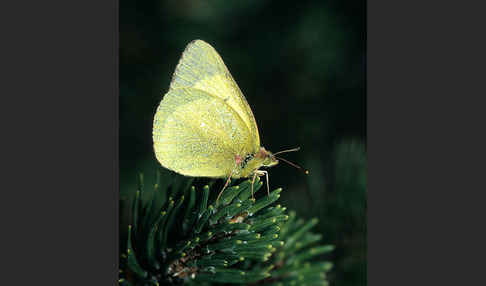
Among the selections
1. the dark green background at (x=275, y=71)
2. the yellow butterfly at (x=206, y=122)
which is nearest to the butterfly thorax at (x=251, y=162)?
the yellow butterfly at (x=206, y=122)

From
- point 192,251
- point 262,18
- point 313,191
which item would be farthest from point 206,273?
point 262,18

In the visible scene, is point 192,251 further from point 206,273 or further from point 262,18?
point 262,18

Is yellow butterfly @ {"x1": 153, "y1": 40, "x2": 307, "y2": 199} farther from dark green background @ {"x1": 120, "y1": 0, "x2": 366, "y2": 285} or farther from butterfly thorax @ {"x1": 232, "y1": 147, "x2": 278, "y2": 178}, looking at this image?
dark green background @ {"x1": 120, "y1": 0, "x2": 366, "y2": 285}

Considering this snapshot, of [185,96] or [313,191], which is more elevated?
[185,96]

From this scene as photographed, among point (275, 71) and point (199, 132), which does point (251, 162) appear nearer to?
point (199, 132)

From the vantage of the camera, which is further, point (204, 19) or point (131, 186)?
point (204, 19)

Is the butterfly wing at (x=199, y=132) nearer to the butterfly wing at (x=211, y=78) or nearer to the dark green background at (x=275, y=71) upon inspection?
the butterfly wing at (x=211, y=78)
